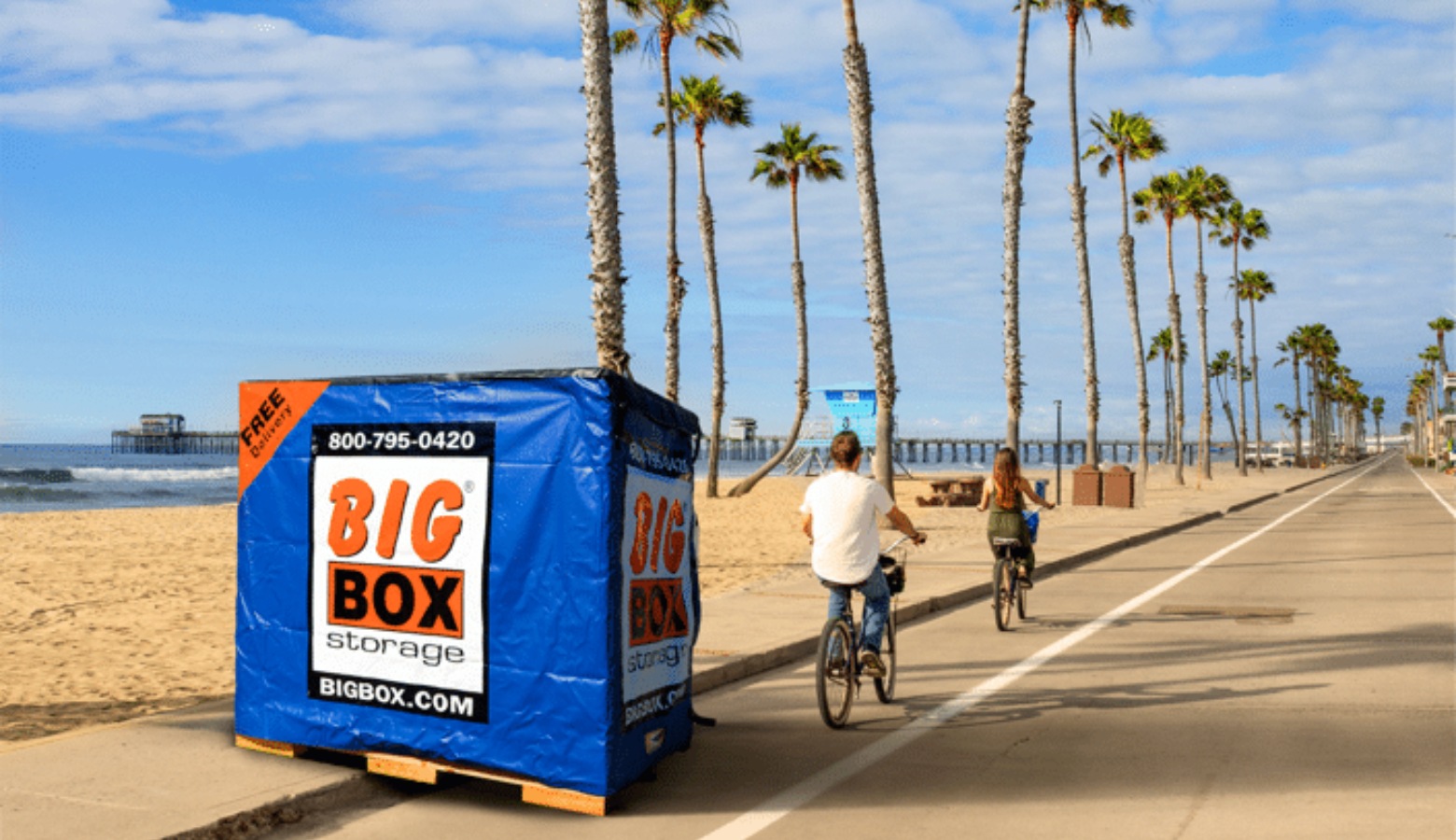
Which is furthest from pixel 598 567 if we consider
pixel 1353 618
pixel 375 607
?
pixel 1353 618

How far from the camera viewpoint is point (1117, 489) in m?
36.6

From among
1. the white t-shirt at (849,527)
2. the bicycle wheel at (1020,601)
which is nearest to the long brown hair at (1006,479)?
the bicycle wheel at (1020,601)

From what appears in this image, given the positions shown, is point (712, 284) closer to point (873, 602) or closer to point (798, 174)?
point (798, 174)

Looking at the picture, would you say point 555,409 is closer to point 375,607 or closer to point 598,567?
point 598,567

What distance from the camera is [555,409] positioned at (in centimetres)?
616

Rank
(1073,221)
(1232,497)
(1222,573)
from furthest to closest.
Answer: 1. (1232,497)
2. (1073,221)
3. (1222,573)

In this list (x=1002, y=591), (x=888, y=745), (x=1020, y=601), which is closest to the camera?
(x=888, y=745)

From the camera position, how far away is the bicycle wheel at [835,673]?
7.82 meters

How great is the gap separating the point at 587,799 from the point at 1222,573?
14.4 m

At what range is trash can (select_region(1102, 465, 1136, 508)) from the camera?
36.3 meters

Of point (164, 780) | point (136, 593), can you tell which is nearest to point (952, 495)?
point (136, 593)

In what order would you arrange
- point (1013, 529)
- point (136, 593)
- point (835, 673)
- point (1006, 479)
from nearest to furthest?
point (835, 673)
point (1006, 479)
point (1013, 529)
point (136, 593)

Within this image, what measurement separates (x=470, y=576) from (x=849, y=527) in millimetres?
2774

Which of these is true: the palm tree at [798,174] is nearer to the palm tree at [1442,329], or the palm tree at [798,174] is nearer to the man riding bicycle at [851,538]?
the man riding bicycle at [851,538]
